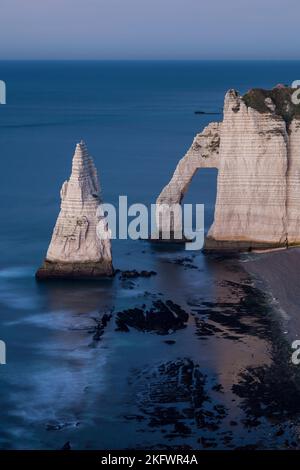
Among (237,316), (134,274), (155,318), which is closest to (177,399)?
(155,318)

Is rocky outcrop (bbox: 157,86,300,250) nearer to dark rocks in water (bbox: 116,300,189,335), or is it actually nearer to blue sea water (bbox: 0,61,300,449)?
blue sea water (bbox: 0,61,300,449)

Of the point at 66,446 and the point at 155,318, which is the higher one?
the point at 155,318

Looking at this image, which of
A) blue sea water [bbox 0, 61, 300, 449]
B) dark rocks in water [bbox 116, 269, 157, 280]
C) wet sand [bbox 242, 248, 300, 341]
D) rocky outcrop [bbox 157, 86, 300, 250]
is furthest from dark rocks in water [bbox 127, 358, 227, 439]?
rocky outcrop [bbox 157, 86, 300, 250]

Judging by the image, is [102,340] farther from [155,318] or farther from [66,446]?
[66,446]

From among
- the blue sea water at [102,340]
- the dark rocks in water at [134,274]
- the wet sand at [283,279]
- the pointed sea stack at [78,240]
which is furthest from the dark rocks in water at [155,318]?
the pointed sea stack at [78,240]

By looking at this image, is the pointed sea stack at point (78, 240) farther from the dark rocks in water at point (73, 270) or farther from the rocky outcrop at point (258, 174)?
the rocky outcrop at point (258, 174)
